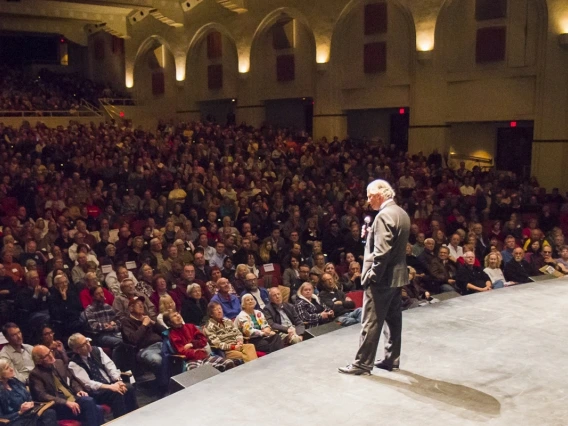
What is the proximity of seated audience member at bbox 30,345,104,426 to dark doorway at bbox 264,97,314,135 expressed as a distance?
600 inches

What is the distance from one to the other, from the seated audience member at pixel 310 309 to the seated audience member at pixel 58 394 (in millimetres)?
2203

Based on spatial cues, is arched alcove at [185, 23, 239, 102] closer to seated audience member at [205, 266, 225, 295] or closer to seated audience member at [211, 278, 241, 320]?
seated audience member at [205, 266, 225, 295]

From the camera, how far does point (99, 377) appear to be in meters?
4.62

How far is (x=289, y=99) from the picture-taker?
18828 millimetres

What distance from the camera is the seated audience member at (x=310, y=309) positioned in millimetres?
5922

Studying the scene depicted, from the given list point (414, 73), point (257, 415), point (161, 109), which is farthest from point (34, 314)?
point (161, 109)

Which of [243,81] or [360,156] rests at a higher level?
[243,81]

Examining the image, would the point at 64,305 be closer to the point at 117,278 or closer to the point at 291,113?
the point at 117,278

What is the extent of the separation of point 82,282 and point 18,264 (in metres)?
1.07

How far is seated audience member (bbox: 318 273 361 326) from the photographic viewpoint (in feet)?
20.2

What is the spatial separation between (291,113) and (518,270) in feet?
41.9

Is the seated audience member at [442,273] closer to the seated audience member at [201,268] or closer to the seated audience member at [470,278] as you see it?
the seated audience member at [470,278]

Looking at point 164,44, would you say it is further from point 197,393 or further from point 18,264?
point 197,393

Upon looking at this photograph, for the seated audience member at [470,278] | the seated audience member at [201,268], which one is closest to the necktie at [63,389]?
the seated audience member at [201,268]
